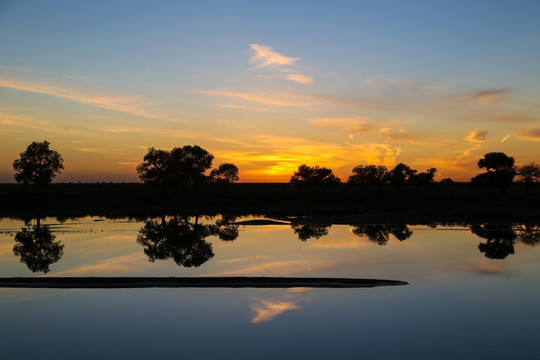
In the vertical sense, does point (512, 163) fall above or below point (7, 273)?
above

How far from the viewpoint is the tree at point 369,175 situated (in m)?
117

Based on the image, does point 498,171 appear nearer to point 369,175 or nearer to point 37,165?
point 369,175

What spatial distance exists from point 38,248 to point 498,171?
96336 mm

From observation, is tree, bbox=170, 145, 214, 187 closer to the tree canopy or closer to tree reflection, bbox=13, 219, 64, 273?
the tree canopy

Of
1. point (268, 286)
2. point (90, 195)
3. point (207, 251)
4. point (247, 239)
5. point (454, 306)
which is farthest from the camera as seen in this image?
point (90, 195)

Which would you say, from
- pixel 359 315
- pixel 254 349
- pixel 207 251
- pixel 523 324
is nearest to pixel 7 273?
pixel 207 251

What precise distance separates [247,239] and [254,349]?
21.9 meters

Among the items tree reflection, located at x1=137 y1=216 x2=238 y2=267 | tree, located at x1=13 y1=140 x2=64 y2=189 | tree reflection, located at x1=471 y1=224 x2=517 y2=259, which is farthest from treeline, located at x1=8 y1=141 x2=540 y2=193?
tree reflection, located at x1=471 y1=224 x2=517 y2=259

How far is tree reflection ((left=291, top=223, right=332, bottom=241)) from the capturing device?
1410 inches

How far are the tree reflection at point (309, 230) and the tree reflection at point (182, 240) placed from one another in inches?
252

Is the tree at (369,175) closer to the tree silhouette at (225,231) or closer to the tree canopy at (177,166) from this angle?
the tree canopy at (177,166)

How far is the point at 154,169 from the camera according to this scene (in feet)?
241

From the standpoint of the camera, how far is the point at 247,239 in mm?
33875

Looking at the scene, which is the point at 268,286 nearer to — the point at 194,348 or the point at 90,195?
the point at 194,348
